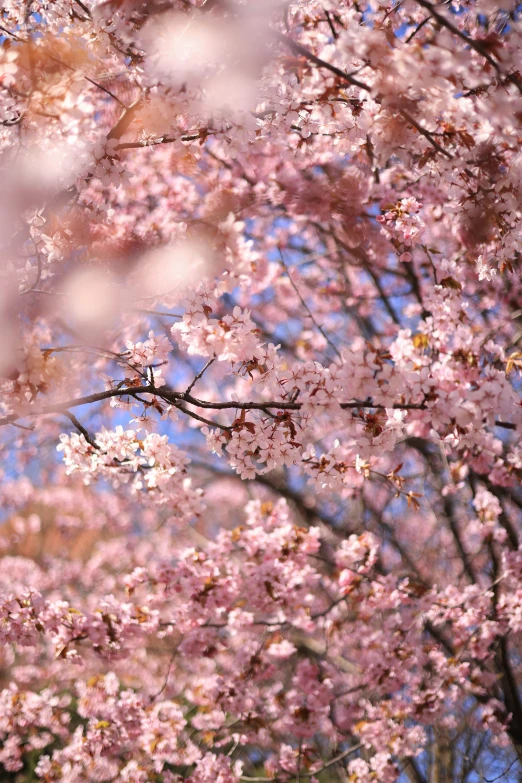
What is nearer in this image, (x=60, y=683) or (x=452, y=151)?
(x=452, y=151)

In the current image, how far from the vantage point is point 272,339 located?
258 inches

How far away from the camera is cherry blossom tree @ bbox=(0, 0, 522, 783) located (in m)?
1.91

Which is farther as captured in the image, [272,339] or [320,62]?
[272,339]

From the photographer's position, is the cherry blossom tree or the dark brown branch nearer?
the dark brown branch

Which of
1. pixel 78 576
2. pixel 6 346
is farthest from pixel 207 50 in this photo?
pixel 78 576

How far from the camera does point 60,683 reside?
29.0 ft

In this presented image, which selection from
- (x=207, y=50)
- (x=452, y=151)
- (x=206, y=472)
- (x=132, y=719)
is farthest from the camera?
(x=206, y=472)

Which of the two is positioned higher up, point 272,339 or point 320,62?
point 272,339

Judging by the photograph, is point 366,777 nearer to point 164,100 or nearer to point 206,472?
point 206,472

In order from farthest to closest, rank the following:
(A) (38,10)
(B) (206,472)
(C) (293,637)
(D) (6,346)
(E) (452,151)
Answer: (B) (206,472) → (C) (293,637) → (A) (38,10) → (E) (452,151) → (D) (6,346)

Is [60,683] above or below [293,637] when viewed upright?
above

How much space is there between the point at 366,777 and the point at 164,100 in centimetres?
486

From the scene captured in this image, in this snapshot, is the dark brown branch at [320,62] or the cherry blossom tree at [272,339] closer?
the dark brown branch at [320,62]

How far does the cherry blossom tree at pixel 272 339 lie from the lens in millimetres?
1909
